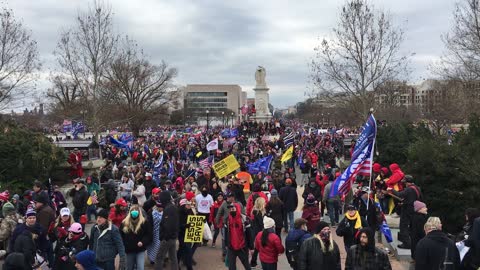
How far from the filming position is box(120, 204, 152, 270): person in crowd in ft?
26.5

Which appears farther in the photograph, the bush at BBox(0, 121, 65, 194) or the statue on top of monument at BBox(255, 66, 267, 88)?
the statue on top of monument at BBox(255, 66, 267, 88)

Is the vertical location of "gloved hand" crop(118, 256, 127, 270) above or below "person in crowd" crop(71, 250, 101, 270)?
below

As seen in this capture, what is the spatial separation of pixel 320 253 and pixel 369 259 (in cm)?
65

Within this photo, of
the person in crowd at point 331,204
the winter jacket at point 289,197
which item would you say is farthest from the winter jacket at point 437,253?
the person in crowd at point 331,204

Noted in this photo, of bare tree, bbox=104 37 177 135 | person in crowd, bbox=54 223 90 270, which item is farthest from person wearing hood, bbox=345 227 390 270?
bare tree, bbox=104 37 177 135

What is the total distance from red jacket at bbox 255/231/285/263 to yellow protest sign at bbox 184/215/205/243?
194 cm

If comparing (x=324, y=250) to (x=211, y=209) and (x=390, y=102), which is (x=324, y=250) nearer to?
(x=211, y=209)

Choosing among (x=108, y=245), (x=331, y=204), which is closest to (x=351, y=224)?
(x=108, y=245)

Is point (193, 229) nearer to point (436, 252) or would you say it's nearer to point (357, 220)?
point (357, 220)

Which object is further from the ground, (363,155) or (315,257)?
(363,155)

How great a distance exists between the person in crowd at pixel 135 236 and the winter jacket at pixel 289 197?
4962mm

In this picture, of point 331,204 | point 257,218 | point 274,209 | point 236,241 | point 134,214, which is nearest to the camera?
point 134,214

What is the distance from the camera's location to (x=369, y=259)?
6180 millimetres

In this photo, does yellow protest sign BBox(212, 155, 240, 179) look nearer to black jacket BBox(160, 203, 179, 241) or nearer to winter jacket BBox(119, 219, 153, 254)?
black jacket BBox(160, 203, 179, 241)
